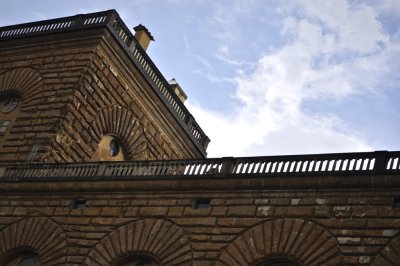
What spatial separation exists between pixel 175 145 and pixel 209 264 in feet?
43.3

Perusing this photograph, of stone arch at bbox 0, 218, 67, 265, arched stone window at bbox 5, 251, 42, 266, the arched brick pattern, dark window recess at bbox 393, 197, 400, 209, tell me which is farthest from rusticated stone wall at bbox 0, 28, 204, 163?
the arched brick pattern

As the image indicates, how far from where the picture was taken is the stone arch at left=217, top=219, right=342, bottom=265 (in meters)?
14.3

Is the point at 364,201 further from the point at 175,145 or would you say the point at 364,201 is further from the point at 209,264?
the point at 175,145

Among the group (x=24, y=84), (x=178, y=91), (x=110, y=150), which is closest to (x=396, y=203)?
(x=110, y=150)

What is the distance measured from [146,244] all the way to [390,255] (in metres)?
6.02

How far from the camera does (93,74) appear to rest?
23.7 metres

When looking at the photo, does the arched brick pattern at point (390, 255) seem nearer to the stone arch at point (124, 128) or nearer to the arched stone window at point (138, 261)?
the arched stone window at point (138, 261)

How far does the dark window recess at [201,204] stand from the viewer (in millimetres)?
16556

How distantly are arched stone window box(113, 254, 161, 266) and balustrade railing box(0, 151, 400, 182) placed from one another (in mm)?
2164

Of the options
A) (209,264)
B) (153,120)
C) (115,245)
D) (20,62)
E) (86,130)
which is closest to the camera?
(209,264)

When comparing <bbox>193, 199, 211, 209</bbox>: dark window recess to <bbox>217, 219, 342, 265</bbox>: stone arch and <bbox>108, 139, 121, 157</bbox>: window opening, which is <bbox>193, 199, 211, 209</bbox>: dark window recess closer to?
<bbox>217, 219, 342, 265</bbox>: stone arch

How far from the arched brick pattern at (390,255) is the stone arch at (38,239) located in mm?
8116

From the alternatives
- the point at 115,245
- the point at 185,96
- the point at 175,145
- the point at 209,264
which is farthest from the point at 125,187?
the point at 185,96

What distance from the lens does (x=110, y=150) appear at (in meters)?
24.7
